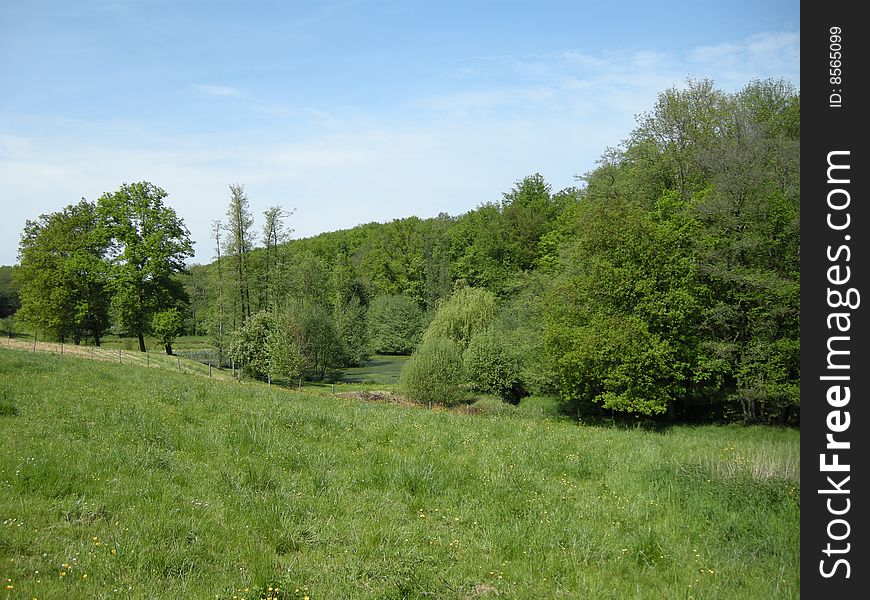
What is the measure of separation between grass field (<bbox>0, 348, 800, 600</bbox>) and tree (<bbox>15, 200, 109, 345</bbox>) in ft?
128

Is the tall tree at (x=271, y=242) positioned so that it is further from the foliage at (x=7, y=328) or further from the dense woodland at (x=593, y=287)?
the foliage at (x=7, y=328)

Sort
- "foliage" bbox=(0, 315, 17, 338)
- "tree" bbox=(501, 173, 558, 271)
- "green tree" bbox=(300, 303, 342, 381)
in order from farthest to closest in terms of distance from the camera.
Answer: "tree" bbox=(501, 173, 558, 271)
"green tree" bbox=(300, 303, 342, 381)
"foliage" bbox=(0, 315, 17, 338)

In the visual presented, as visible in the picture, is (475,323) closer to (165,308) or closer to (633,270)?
(633,270)

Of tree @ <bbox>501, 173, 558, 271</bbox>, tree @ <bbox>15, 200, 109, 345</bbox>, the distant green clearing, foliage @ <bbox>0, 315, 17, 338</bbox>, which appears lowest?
the distant green clearing

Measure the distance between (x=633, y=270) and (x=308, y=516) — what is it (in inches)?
908

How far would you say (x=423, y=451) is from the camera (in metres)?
8.87

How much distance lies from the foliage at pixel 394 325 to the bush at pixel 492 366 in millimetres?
38700

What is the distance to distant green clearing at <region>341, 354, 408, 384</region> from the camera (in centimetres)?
5156

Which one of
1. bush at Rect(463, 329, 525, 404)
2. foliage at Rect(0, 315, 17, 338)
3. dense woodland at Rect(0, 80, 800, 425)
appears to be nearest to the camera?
dense woodland at Rect(0, 80, 800, 425)

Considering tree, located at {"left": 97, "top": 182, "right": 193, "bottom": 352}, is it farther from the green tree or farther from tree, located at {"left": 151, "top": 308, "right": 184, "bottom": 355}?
the green tree
